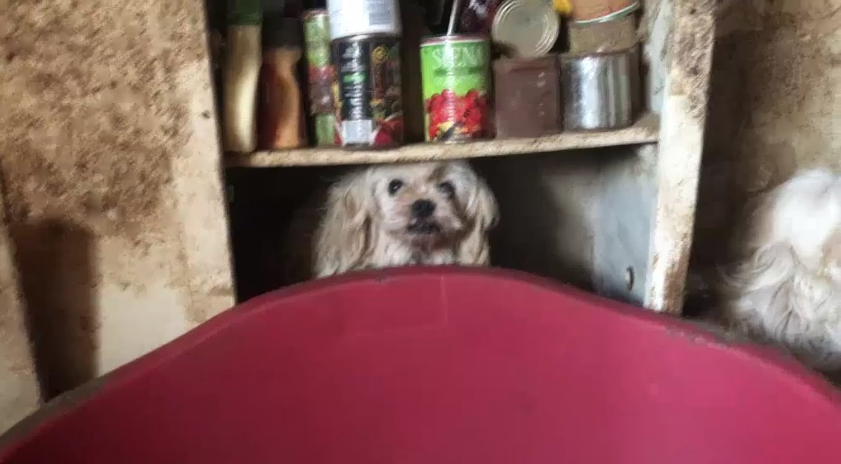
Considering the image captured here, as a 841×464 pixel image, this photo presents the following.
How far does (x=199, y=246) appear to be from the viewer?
2.87 feet

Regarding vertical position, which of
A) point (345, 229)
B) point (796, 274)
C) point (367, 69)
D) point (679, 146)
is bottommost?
point (796, 274)

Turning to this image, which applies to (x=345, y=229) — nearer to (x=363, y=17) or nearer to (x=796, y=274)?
(x=363, y=17)

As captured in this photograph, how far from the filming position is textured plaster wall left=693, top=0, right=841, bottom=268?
48.8 inches

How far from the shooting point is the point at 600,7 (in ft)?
3.22

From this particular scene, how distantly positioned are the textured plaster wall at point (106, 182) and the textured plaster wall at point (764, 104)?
85cm

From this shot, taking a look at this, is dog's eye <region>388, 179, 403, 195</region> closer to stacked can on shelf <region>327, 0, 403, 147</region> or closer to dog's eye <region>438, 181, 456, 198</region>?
dog's eye <region>438, 181, 456, 198</region>

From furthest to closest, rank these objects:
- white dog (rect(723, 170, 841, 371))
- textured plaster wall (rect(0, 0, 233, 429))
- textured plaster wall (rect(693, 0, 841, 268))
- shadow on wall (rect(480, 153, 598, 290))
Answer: shadow on wall (rect(480, 153, 598, 290)) < textured plaster wall (rect(693, 0, 841, 268)) < white dog (rect(723, 170, 841, 371)) < textured plaster wall (rect(0, 0, 233, 429))

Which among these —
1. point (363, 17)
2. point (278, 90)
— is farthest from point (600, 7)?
point (278, 90)

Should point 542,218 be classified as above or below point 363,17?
below

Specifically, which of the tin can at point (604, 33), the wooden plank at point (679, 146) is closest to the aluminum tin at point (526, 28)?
the tin can at point (604, 33)

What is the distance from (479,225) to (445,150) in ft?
0.77

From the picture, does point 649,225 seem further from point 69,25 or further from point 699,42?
point 69,25

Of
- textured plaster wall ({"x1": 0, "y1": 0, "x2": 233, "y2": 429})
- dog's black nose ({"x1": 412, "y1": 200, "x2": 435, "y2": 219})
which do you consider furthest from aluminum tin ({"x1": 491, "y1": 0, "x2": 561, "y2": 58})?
textured plaster wall ({"x1": 0, "y1": 0, "x2": 233, "y2": 429})

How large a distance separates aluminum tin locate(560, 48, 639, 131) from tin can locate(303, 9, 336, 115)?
297 millimetres
